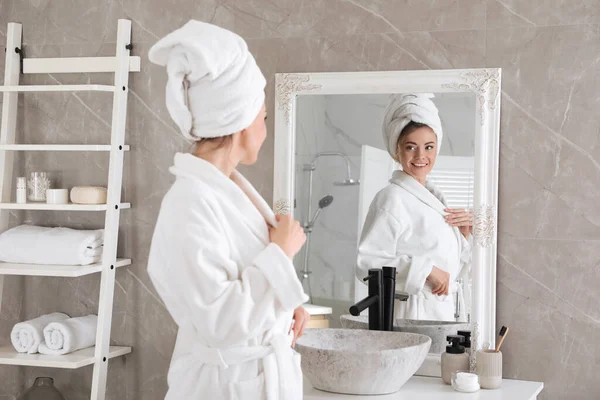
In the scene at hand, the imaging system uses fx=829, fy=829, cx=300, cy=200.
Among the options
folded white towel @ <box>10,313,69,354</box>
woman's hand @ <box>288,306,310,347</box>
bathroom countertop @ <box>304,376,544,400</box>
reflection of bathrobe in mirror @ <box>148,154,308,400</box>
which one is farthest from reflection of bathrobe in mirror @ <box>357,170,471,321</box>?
folded white towel @ <box>10,313,69,354</box>

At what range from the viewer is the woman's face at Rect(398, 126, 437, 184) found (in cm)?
254

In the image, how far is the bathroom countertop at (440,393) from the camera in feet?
7.44

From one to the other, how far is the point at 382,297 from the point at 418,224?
0.85 ft

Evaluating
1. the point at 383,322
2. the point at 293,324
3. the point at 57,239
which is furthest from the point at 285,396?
the point at 57,239

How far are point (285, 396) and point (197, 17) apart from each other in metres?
1.46

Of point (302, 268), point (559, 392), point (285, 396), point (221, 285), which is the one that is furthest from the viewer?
point (302, 268)

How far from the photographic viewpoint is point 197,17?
2807 millimetres

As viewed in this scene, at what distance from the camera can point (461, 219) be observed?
2.52 m

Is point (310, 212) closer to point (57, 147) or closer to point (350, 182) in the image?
point (350, 182)

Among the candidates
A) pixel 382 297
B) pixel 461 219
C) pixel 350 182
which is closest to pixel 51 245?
pixel 350 182

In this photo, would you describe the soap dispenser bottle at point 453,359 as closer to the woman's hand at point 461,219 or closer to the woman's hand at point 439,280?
the woman's hand at point 439,280

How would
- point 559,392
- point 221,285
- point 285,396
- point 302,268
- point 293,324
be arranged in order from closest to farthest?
point 221,285, point 285,396, point 293,324, point 559,392, point 302,268

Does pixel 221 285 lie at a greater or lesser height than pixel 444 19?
lesser

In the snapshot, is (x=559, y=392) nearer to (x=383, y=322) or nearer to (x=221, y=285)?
(x=383, y=322)
